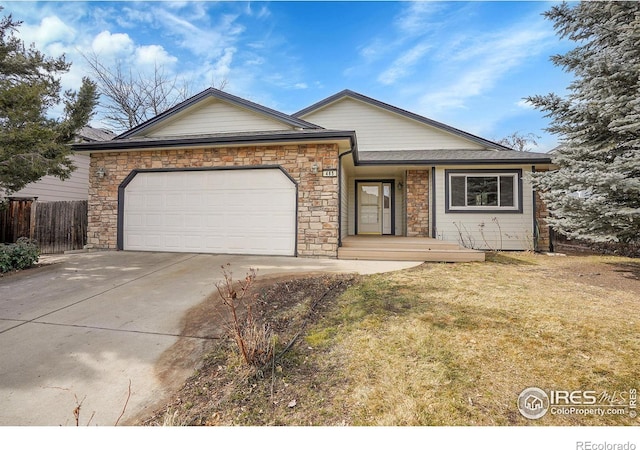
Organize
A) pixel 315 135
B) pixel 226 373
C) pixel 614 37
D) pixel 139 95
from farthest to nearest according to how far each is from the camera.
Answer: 1. pixel 139 95
2. pixel 315 135
3. pixel 614 37
4. pixel 226 373

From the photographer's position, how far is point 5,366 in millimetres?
2570

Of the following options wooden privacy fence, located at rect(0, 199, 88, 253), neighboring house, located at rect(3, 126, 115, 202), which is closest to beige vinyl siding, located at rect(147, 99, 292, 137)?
wooden privacy fence, located at rect(0, 199, 88, 253)

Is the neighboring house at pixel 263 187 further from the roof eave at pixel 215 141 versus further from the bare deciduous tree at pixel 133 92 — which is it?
the bare deciduous tree at pixel 133 92

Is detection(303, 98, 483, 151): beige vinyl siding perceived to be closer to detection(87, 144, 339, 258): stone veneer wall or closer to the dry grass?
detection(87, 144, 339, 258): stone veneer wall

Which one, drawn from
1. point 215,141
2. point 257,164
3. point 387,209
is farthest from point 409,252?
point 215,141

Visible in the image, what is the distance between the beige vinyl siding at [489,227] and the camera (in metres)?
9.34

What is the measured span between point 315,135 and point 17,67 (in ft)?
26.7

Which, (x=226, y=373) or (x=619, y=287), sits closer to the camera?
(x=226, y=373)

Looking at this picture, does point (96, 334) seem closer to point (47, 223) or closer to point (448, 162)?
point (47, 223)

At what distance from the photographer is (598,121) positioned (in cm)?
601

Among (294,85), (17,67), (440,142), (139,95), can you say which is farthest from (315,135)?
(139,95)

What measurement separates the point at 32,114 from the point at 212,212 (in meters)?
4.14

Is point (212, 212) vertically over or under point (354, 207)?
under
